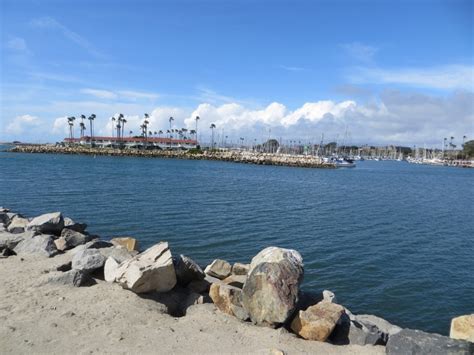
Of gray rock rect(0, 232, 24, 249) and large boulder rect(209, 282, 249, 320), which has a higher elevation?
gray rock rect(0, 232, 24, 249)

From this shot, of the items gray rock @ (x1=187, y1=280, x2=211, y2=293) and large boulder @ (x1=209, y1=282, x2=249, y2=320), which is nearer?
large boulder @ (x1=209, y1=282, x2=249, y2=320)

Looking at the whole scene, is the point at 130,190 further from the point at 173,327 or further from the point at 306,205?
the point at 173,327

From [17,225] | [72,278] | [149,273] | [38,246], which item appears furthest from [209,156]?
[149,273]

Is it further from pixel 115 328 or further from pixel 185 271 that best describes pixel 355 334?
pixel 115 328

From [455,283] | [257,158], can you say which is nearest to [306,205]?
[455,283]

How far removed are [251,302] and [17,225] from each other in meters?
13.8

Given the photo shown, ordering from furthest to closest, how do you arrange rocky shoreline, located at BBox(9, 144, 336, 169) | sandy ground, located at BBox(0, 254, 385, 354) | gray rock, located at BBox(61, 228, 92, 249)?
rocky shoreline, located at BBox(9, 144, 336, 169) → gray rock, located at BBox(61, 228, 92, 249) → sandy ground, located at BBox(0, 254, 385, 354)

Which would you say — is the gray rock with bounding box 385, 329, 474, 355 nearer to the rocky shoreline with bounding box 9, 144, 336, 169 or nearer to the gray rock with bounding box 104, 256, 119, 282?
the gray rock with bounding box 104, 256, 119, 282

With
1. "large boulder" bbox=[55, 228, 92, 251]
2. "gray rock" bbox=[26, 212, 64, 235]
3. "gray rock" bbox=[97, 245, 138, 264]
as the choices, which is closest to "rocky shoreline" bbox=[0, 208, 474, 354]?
"gray rock" bbox=[97, 245, 138, 264]

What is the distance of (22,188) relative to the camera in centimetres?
4038

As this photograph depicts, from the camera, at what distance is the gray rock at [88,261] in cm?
1170

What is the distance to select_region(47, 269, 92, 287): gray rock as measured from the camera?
11.1 meters

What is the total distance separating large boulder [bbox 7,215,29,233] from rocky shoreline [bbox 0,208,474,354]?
4.99 m

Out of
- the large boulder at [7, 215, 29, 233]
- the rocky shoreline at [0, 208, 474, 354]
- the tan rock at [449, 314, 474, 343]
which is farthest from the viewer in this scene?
the large boulder at [7, 215, 29, 233]
